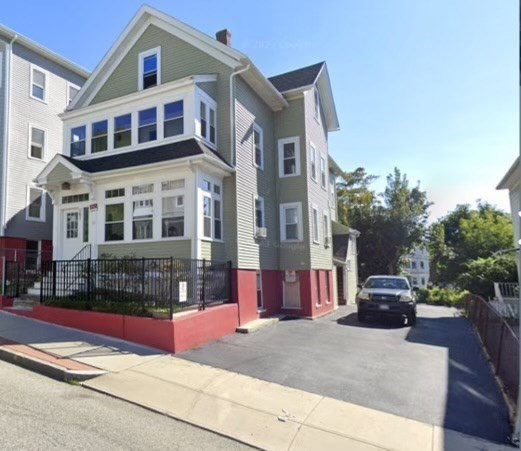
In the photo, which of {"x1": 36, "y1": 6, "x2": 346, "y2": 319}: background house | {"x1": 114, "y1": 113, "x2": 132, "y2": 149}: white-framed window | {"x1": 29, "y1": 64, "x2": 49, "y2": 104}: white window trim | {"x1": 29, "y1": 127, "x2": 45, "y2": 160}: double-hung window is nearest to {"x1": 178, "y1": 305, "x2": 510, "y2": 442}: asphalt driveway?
{"x1": 36, "y1": 6, "x2": 346, "y2": 319}: background house

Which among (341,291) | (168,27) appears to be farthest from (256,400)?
(341,291)

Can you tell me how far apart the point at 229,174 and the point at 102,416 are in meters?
8.78

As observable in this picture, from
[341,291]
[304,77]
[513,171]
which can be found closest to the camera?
[513,171]

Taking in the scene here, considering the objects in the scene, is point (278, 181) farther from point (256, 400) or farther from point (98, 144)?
point (256, 400)

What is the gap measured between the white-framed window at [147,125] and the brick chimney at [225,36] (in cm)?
495

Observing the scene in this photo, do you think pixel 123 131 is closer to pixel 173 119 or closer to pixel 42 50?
pixel 173 119

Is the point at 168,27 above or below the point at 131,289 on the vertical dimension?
above

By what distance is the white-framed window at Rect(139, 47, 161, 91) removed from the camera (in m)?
14.5

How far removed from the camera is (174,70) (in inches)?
561

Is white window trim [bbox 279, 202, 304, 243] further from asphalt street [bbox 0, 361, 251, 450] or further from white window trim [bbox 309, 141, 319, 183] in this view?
asphalt street [bbox 0, 361, 251, 450]

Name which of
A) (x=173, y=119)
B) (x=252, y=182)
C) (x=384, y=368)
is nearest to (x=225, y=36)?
(x=173, y=119)

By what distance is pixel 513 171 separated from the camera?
15359mm

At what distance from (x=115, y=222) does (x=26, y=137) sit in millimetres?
8744

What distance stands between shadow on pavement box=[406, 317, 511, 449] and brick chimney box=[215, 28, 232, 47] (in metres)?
13.0
